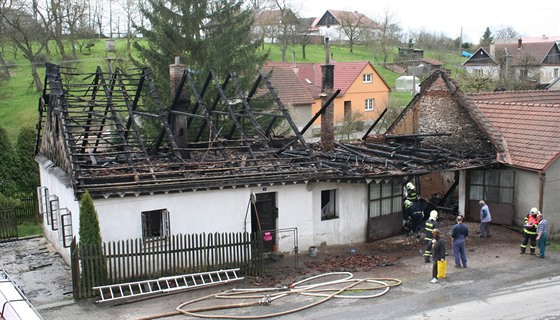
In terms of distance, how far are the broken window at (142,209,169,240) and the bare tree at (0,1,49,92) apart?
27.8 m

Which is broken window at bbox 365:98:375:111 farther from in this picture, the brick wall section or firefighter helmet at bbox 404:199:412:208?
firefighter helmet at bbox 404:199:412:208

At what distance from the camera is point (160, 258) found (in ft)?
48.9

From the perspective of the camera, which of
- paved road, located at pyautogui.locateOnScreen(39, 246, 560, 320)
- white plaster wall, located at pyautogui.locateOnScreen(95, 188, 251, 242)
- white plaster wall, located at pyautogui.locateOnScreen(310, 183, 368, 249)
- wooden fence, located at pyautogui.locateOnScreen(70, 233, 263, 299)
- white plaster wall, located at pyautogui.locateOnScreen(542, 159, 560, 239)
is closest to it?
paved road, located at pyautogui.locateOnScreen(39, 246, 560, 320)

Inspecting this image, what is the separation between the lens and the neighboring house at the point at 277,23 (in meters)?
67.0

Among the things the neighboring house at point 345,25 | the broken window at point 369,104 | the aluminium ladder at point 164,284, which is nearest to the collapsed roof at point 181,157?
the aluminium ladder at point 164,284

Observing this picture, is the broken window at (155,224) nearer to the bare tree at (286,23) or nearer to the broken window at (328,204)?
the broken window at (328,204)

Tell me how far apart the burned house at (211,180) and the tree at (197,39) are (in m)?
7.81

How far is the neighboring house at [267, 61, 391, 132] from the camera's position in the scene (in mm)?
48062

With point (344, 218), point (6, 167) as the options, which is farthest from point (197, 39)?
point (344, 218)

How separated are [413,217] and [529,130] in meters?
5.64

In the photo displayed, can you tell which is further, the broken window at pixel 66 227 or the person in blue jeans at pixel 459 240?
the broken window at pixel 66 227

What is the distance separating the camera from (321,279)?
15172 millimetres

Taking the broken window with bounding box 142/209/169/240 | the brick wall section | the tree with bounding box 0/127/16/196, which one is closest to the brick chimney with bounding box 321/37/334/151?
the brick wall section

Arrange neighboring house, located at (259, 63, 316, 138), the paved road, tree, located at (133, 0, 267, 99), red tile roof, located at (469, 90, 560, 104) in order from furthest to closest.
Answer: neighboring house, located at (259, 63, 316, 138) → tree, located at (133, 0, 267, 99) → red tile roof, located at (469, 90, 560, 104) → the paved road
